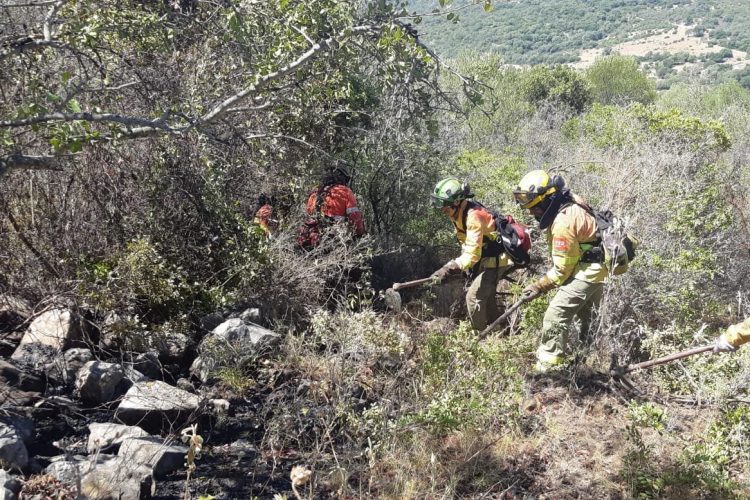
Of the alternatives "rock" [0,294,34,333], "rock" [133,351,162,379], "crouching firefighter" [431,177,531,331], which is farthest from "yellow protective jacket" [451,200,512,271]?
"rock" [0,294,34,333]

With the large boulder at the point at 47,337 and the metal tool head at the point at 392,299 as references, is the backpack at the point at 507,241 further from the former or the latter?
the large boulder at the point at 47,337

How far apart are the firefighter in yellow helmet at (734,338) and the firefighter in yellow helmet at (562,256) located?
105cm

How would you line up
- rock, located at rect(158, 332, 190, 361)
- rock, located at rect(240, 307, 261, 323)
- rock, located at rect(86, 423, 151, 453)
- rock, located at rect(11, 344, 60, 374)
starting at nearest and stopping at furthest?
1. rock, located at rect(86, 423, 151, 453)
2. rock, located at rect(11, 344, 60, 374)
3. rock, located at rect(158, 332, 190, 361)
4. rock, located at rect(240, 307, 261, 323)

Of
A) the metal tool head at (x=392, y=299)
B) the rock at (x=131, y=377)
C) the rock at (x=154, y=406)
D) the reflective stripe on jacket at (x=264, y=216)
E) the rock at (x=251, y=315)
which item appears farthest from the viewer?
the reflective stripe on jacket at (x=264, y=216)

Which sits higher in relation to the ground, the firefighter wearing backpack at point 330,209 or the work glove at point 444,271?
the firefighter wearing backpack at point 330,209

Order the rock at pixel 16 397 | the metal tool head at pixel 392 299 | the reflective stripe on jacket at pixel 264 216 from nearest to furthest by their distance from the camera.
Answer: the rock at pixel 16 397, the metal tool head at pixel 392 299, the reflective stripe on jacket at pixel 264 216

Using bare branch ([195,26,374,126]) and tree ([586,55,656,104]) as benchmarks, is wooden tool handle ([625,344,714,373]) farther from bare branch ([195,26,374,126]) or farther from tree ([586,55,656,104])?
tree ([586,55,656,104])

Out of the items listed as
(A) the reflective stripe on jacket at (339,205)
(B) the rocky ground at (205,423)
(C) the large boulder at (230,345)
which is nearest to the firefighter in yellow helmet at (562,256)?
(B) the rocky ground at (205,423)

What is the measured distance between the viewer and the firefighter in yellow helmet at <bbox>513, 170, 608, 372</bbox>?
4.79 meters

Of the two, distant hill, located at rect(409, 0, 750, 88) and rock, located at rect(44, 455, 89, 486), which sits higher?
rock, located at rect(44, 455, 89, 486)

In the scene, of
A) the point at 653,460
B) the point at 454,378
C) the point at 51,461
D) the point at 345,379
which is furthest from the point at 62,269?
the point at 653,460

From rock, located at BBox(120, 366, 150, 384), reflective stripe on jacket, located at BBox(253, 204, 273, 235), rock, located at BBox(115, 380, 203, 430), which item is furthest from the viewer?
reflective stripe on jacket, located at BBox(253, 204, 273, 235)

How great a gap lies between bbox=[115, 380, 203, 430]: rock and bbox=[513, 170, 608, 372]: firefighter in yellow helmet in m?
2.91

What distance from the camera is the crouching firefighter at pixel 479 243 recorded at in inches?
212
